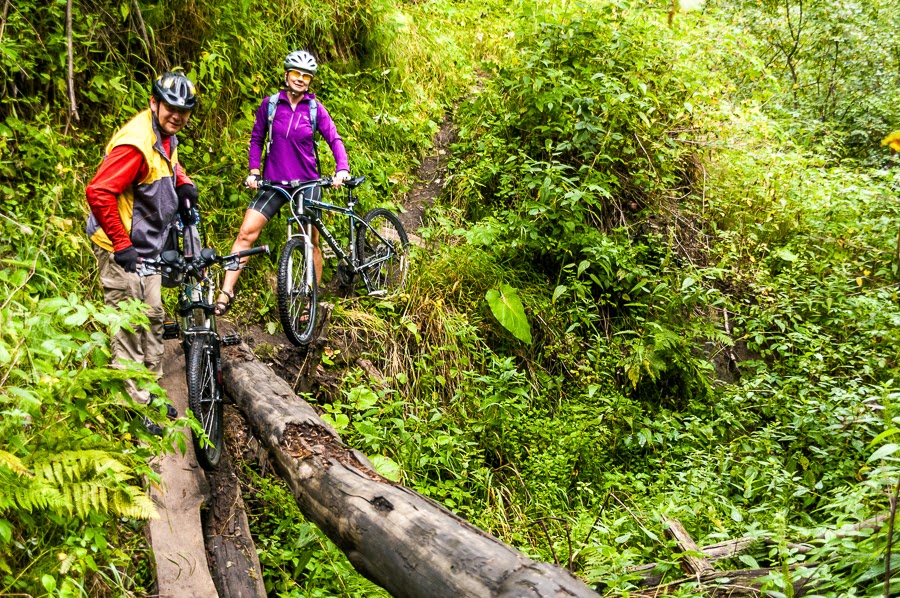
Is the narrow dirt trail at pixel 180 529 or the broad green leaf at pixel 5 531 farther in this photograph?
the narrow dirt trail at pixel 180 529

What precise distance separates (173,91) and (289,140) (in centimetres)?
191

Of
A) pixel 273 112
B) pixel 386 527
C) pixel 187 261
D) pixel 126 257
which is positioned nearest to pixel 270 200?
pixel 273 112

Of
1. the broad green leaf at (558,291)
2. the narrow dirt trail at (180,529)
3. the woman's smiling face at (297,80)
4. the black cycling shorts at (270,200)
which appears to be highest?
the woman's smiling face at (297,80)

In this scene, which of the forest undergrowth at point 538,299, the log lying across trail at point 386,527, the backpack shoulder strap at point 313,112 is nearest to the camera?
the log lying across trail at point 386,527

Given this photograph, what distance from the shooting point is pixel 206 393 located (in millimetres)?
4926

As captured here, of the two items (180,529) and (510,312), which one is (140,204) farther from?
(510,312)

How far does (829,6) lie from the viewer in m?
12.9

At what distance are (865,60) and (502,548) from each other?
14030mm

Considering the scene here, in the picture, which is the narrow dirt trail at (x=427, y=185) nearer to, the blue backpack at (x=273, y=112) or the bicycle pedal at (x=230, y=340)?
the blue backpack at (x=273, y=112)

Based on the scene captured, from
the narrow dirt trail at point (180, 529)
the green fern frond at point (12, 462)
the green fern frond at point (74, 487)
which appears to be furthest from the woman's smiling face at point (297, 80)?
the green fern frond at point (12, 462)

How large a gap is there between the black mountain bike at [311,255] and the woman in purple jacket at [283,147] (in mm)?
116

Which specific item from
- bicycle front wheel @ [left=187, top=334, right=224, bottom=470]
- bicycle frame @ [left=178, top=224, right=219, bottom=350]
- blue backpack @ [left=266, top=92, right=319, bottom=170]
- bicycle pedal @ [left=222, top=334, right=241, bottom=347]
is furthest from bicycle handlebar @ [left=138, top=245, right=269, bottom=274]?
blue backpack @ [left=266, top=92, right=319, bottom=170]

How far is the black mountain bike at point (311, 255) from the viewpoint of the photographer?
5953mm

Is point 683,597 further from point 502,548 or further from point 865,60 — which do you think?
point 865,60
